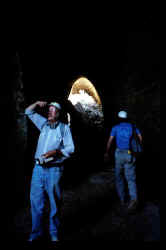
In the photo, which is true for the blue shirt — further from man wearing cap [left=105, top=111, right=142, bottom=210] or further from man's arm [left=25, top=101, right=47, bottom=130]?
man's arm [left=25, top=101, right=47, bottom=130]

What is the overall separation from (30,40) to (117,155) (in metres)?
3.21

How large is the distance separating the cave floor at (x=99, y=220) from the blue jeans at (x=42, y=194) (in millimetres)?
406

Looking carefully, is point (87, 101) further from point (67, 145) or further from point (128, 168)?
point (67, 145)

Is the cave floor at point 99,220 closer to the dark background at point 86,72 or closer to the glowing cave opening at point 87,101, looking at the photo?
the dark background at point 86,72

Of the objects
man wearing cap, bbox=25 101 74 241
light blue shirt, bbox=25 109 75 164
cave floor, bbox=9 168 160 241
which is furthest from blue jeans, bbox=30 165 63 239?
cave floor, bbox=9 168 160 241

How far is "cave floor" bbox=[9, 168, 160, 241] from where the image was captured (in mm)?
3006

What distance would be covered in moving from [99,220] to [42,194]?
4.65ft

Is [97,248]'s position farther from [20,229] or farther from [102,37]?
[102,37]

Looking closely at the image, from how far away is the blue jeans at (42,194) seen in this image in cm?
266

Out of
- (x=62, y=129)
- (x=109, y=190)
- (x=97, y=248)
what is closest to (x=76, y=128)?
(x=109, y=190)

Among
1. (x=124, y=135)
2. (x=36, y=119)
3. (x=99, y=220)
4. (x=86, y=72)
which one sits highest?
(x=86, y=72)

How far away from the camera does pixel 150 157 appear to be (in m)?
4.59

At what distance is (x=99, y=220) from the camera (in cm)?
352

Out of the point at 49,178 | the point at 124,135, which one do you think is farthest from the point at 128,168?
the point at 49,178
